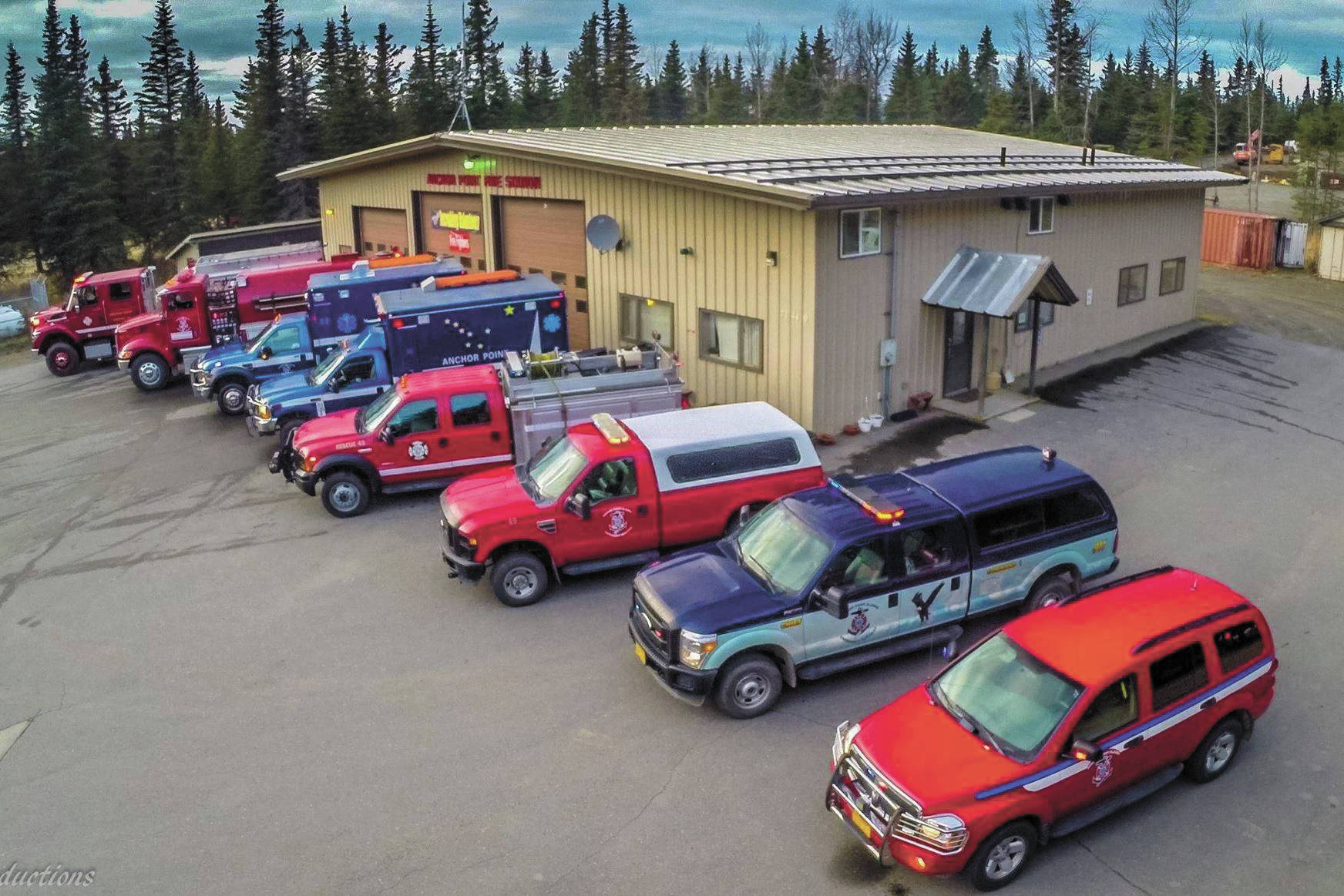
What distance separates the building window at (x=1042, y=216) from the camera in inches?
818

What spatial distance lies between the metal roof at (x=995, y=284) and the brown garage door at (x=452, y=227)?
12.1 meters

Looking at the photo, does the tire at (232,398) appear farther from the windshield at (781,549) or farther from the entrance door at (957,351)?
the windshield at (781,549)

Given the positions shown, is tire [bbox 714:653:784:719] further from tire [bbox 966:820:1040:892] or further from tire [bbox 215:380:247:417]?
tire [bbox 215:380:247:417]

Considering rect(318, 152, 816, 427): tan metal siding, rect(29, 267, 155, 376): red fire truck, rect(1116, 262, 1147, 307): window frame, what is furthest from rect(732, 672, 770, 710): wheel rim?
rect(29, 267, 155, 376): red fire truck

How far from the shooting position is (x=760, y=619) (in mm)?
9688

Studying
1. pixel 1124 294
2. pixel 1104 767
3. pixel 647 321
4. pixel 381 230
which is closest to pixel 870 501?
pixel 1104 767

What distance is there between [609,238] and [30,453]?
11663mm

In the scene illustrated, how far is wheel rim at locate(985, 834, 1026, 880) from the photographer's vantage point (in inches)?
298

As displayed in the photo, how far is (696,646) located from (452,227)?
2027 centimetres

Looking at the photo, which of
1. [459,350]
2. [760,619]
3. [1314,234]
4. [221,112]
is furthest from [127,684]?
[221,112]

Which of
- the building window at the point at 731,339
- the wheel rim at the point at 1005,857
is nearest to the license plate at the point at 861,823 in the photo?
the wheel rim at the point at 1005,857

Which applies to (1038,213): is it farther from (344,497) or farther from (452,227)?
(452,227)

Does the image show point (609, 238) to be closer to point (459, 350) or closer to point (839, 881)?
point (459, 350)

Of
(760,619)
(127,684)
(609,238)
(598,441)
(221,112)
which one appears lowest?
(127,684)
